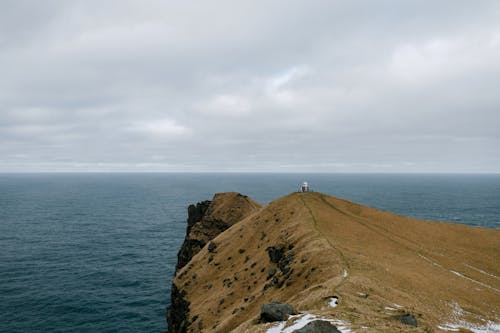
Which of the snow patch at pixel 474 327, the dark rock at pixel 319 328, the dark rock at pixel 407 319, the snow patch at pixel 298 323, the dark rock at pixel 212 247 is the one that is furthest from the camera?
the dark rock at pixel 212 247

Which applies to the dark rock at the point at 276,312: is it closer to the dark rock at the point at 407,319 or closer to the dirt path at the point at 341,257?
the dirt path at the point at 341,257

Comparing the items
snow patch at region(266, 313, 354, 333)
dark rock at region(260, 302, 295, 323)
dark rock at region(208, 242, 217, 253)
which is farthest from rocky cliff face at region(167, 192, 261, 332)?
snow patch at region(266, 313, 354, 333)

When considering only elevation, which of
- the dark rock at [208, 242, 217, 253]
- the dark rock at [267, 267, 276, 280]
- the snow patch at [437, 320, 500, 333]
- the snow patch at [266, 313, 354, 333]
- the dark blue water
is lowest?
the dark blue water

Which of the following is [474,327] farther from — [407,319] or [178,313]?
[178,313]

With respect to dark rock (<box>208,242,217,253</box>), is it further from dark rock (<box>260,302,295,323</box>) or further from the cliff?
dark rock (<box>260,302,295,323</box>)

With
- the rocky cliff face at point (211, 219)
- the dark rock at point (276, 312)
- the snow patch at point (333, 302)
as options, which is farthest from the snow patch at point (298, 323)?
the rocky cliff face at point (211, 219)
